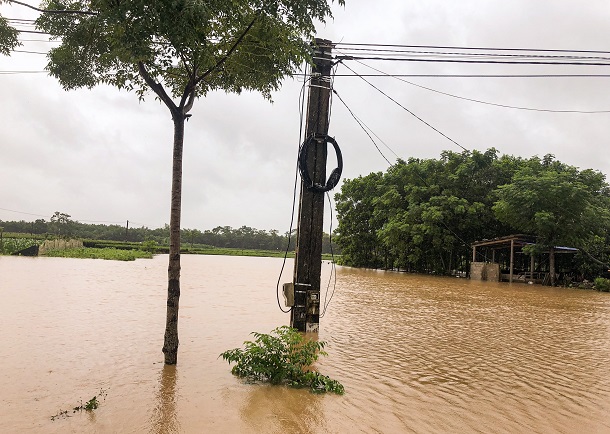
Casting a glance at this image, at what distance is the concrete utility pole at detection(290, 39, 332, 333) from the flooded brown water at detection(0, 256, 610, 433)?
0.89 metres

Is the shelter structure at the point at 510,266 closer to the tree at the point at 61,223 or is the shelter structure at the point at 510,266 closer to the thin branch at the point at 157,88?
the thin branch at the point at 157,88

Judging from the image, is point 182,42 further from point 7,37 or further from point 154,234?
point 154,234

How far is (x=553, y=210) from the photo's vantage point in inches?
1070

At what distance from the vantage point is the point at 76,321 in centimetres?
1000

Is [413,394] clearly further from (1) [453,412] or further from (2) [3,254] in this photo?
(2) [3,254]

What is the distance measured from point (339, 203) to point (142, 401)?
1728 inches

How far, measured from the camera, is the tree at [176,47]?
4.98 meters

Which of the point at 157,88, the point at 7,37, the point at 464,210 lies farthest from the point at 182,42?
the point at 464,210

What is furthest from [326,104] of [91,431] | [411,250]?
[411,250]

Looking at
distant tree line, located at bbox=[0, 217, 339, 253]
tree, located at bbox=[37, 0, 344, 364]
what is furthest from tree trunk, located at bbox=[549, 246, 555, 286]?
distant tree line, located at bbox=[0, 217, 339, 253]

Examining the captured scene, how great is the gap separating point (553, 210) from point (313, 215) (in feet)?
76.3

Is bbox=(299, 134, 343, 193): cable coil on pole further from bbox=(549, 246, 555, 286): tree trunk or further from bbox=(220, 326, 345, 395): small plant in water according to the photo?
bbox=(549, 246, 555, 286): tree trunk

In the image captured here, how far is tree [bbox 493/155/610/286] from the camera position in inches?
1042

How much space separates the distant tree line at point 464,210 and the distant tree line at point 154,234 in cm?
2584
